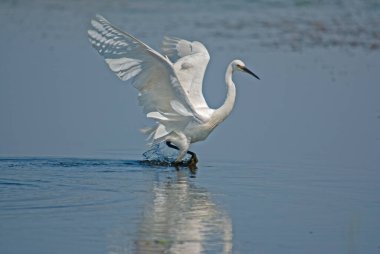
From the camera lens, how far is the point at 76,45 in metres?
18.4

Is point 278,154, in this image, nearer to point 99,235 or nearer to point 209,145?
point 209,145

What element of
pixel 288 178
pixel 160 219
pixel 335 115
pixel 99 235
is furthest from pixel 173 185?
pixel 335 115

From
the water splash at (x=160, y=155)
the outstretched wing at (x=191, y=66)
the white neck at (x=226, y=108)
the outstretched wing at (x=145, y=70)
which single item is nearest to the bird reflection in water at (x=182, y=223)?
the outstretched wing at (x=145, y=70)

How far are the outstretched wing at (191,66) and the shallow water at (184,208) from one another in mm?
1075

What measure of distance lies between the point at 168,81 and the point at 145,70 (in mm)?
305

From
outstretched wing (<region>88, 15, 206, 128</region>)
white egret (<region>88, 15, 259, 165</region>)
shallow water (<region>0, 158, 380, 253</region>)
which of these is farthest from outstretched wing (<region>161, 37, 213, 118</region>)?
shallow water (<region>0, 158, 380, 253</region>)

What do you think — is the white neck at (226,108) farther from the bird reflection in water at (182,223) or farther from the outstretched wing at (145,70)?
the bird reflection in water at (182,223)

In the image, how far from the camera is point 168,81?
476 inches

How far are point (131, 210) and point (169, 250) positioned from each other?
147cm

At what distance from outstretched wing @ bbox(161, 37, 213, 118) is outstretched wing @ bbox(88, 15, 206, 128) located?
0.42 meters

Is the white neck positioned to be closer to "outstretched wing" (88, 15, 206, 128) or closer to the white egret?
the white egret

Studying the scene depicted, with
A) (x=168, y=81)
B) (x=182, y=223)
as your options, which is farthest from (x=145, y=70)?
(x=182, y=223)

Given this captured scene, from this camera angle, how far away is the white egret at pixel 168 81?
11.6 m

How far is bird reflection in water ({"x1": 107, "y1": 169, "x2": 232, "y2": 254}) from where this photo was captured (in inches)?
334
